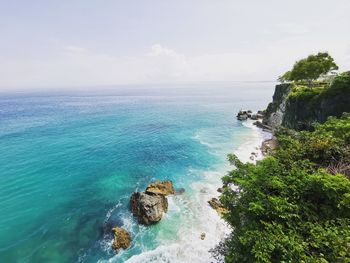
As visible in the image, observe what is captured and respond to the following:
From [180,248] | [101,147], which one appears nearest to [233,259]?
[180,248]

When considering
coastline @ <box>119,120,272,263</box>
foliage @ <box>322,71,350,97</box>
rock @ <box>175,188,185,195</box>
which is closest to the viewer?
coastline @ <box>119,120,272,263</box>

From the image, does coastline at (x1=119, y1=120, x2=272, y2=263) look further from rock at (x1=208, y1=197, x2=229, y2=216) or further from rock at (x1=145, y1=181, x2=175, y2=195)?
rock at (x1=145, y1=181, x2=175, y2=195)

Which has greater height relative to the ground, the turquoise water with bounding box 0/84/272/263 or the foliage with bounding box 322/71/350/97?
the foliage with bounding box 322/71/350/97

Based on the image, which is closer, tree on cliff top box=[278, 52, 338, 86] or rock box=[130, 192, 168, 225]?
rock box=[130, 192, 168, 225]

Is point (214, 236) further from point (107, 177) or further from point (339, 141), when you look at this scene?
point (107, 177)

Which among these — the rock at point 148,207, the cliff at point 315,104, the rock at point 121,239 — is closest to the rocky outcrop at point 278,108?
the cliff at point 315,104

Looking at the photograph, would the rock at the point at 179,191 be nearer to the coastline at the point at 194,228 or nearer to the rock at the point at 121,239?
the coastline at the point at 194,228

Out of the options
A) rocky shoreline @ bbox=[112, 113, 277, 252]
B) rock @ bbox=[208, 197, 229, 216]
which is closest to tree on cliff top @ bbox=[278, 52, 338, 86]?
rocky shoreline @ bbox=[112, 113, 277, 252]
